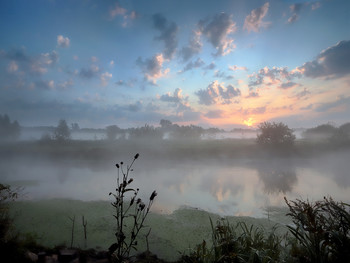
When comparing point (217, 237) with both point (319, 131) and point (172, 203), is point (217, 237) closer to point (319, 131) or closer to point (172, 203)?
point (172, 203)

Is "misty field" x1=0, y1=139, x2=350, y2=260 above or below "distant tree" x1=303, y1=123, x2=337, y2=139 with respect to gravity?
below

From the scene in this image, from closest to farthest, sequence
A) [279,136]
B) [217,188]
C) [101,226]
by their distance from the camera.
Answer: [101,226] < [217,188] < [279,136]

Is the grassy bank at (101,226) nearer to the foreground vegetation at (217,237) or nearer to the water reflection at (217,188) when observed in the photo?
the foreground vegetation at (217,237)

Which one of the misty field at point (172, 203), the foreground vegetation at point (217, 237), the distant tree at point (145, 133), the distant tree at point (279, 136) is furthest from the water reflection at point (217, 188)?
the distant tree at point (145, 133)

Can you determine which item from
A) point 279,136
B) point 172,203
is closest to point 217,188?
point 172,203

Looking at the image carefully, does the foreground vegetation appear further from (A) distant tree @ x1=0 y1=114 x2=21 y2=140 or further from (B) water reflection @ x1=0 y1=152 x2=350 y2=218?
(A) distant tree @ x1=0 y1=114 x2=21 y2=140

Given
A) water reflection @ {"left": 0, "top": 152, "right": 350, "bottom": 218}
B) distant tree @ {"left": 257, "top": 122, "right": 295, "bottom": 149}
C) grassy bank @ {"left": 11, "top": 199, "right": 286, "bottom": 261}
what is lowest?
water reflection @ {"left": 0, "top": 152, "right": 350, "bottom": 218}

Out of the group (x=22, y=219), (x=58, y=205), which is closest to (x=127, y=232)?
(x=22, y=219)

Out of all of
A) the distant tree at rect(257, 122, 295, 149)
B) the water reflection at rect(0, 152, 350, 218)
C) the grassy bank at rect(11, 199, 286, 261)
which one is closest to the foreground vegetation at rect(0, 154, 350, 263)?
the grassy bank at rect(11, 199, 286, 261)

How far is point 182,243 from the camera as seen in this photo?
7637 millimetres

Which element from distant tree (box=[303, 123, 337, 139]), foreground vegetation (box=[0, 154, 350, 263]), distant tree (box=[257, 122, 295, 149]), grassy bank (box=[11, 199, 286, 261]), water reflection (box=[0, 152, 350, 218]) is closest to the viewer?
foreground vegetation (box=[0, 154, 350, 263])

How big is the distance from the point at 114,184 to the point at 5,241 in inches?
602

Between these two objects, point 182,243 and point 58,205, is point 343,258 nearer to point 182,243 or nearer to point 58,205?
point 182,243

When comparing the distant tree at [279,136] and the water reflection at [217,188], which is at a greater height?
the distant tree at [279,136]
